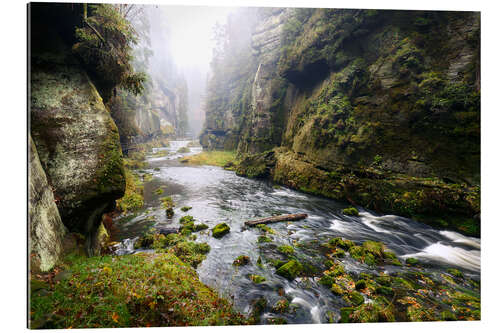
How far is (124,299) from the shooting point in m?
2.68

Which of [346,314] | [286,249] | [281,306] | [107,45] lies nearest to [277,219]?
[286,249]

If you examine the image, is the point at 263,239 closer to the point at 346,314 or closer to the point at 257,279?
the point at 257,279

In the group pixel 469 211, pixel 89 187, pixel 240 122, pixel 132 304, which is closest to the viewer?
pixel 132 304

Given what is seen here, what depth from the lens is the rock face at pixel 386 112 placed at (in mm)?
5379

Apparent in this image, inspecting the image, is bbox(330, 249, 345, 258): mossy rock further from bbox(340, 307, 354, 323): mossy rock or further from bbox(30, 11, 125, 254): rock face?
bbox(30, 11, 125, 254): rock face

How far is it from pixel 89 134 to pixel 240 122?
2684 cm

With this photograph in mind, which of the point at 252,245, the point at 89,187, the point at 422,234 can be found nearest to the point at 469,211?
the point at 422,234

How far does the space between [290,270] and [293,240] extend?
1929 mm

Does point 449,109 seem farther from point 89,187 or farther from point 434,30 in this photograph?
point 89,187

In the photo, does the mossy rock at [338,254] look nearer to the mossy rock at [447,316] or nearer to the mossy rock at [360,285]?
the mossy rock at [360,285]

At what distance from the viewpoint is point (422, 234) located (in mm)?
6164

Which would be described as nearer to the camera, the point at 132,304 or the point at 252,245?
the point at 132,304

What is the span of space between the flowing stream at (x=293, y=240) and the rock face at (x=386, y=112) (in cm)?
75
